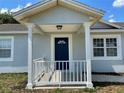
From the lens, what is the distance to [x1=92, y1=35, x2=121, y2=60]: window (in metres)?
A: 16.3

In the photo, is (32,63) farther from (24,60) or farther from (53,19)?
(24,60)

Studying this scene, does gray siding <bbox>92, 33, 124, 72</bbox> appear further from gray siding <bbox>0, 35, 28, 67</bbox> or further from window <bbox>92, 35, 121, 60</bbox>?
gray siding <bbox>0, 35, 28, 67</bbox>

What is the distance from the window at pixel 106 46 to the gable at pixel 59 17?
5503 mm

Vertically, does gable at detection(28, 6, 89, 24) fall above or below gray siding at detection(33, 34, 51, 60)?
above

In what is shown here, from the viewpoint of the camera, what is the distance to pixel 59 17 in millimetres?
11156

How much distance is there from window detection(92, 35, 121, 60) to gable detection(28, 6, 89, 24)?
5503 mm

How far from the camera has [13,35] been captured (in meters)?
16.6

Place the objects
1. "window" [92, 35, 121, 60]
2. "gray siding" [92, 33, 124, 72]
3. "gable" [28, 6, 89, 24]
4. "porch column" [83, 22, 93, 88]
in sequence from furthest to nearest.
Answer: "window" [92, 35, 121, 60] → "gray siding" [92, 33, 124, 72] → "gable" [28, 6, 89, 24] → "porch column" [83, 22, 93, 88]

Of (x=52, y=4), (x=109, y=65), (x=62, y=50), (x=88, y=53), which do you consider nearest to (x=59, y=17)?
(x=52, y=4)

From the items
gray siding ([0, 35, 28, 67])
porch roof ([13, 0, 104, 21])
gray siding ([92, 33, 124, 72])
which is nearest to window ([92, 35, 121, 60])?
gray siding ([92, 33, 124, 72])

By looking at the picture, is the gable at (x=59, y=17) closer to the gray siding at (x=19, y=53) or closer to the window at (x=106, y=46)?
the window at (x=106, y=46)

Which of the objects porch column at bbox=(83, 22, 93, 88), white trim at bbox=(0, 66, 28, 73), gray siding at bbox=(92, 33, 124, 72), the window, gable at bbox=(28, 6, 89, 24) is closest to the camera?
porch column at bbox=(83, 22, 93, 88)

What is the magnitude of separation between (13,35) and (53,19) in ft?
20.5

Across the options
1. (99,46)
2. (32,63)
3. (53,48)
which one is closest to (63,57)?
(53,48)
